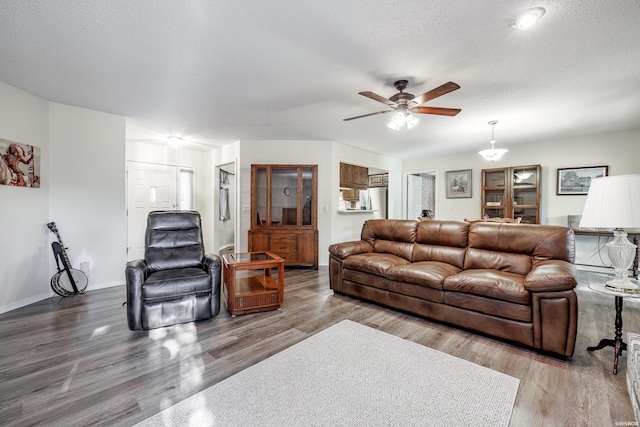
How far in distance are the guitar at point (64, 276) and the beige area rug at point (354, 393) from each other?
3.08m

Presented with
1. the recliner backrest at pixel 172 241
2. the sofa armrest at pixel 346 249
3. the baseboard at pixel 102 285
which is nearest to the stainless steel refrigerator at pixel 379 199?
the sofa armrest at pixel 346 249

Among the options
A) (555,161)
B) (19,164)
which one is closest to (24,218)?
(19,164)

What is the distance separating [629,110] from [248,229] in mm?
6151

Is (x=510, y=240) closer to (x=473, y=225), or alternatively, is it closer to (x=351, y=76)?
(x=473, y=225)

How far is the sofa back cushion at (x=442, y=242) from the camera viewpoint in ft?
10.7

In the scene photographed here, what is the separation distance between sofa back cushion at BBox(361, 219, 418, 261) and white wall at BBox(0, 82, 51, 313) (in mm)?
4300

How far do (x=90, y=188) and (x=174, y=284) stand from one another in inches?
95.7

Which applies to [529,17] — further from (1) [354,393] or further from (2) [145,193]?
(2) [145,193]

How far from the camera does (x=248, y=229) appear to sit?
5348mm

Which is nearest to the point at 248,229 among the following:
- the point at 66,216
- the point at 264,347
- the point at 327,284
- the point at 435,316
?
the point at 327,284

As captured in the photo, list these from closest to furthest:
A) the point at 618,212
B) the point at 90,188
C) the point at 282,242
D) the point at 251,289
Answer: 1. the point at 618,212
2. the point at 251,289
3. the point at 90,188
4. the point at 282,242

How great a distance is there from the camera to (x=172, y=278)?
2.64 m

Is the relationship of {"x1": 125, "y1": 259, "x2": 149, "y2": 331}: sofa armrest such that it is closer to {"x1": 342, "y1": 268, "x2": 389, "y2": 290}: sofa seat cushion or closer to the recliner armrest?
the recliner armrest

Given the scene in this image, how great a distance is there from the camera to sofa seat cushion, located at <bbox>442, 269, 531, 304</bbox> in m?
2.26
